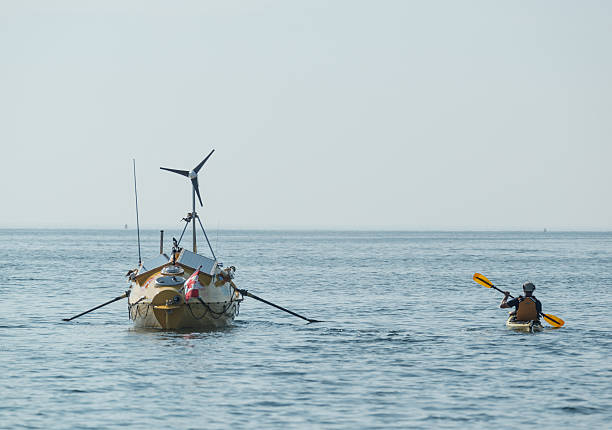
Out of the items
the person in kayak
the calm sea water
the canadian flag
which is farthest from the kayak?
the canadian flag

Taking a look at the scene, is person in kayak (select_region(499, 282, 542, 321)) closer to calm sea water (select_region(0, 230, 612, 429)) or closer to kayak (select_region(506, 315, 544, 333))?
kayak (select_region(506, 315, 544, 333))

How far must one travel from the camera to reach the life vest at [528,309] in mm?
35312

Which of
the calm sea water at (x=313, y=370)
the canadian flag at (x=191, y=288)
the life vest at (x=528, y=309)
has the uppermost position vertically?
the canadian flag at (x=191, y=288)

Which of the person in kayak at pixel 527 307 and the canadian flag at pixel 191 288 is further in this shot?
the person in kayak at pixel 527 307

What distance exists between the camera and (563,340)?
34.1 meters

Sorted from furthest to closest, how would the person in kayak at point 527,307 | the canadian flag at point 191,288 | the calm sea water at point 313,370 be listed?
the person in kayak at point 527,307 → the canadian flag at point 191,288 → the calm sea water at point 313,370

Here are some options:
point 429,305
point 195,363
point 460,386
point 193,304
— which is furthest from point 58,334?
point 429,305

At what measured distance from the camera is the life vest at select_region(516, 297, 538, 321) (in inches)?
1390

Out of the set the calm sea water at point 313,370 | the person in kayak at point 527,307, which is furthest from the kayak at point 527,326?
the calm sea water at point 313,370

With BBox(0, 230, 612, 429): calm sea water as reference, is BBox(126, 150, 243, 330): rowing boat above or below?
above

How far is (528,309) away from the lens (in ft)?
116

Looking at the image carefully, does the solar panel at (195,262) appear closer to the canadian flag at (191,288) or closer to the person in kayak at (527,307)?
the canadian flag at (191,288)

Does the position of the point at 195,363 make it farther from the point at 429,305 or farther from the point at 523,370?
the point at 429,305

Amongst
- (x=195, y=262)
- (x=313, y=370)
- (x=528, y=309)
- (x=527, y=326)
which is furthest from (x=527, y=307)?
(x=195, y=262)
